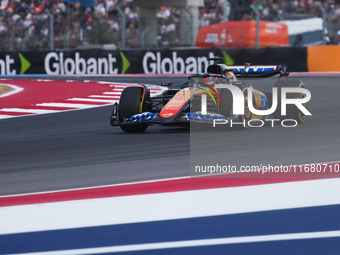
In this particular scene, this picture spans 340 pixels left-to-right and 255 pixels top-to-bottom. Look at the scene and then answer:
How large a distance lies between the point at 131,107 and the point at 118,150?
5.15 feet

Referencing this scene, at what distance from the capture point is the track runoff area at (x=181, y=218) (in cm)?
419

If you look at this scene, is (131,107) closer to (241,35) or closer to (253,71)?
(253,71)

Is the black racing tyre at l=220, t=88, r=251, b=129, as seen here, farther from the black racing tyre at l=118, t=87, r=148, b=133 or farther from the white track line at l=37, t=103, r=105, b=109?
the white track line at l=37, t=103, r=105, b=109

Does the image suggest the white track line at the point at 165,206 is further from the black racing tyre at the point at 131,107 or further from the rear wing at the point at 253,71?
the rear wing at the point at 253,71

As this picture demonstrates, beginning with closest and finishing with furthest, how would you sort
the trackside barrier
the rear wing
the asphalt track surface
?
the asphalt track surface, the rear wing, the trackside barrier

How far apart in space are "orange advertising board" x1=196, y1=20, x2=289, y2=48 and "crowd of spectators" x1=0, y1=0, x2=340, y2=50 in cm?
54

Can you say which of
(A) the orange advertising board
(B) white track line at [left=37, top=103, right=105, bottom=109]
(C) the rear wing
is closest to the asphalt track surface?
(C) the rear wing

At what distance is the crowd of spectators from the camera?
24.5m

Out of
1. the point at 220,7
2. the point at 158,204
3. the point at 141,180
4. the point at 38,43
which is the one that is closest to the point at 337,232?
the point at 158,204

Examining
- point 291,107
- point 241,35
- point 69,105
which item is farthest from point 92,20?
point 291,107

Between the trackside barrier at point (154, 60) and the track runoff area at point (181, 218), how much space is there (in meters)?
15.6

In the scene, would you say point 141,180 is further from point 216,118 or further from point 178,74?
point 178,74

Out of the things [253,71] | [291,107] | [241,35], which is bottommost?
[291,107]

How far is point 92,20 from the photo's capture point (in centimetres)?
2658
